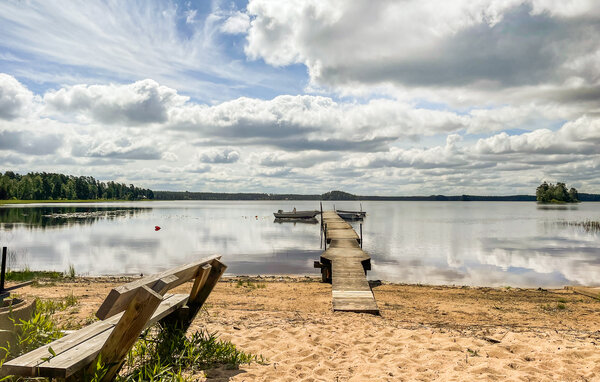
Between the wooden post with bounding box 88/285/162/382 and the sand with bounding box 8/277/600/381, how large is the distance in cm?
175

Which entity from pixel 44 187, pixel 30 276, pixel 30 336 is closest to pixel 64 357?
pixel 30 336

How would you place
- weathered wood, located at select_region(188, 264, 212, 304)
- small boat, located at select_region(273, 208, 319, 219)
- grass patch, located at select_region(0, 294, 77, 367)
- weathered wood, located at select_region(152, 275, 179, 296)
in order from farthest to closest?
small boat, located at select_region(273, 208, 319, 219) < weathered wood, located at select_region(188, 264, 212, 304) < grass patch, located at select_region(0, 294, 77, 367) < weathered wood, located at select_region(152, 275, 179, 296)

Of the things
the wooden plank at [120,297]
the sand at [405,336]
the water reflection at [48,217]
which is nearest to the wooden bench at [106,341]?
the wooden plank at [120,297]

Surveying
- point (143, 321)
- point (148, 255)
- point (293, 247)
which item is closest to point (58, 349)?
point (143, 321)

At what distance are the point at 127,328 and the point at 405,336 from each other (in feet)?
17.8

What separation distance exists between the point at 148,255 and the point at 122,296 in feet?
84.2

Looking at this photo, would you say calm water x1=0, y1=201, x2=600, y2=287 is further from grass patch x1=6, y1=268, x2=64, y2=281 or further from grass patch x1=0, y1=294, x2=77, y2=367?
grass patch x1=0, y1=294, x2=77, y2=367

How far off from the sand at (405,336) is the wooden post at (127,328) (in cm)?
175

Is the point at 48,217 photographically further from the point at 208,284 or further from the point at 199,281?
the point at 199,281

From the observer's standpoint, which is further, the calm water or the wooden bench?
the calm water

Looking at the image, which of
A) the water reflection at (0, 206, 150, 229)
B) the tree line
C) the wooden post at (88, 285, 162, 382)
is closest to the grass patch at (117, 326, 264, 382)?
the wooden post at (88, 285, 162, 382)

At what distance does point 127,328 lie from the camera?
3.27 m

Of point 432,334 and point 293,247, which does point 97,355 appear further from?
point 293,247

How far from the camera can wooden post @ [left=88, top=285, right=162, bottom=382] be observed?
3.16 m
